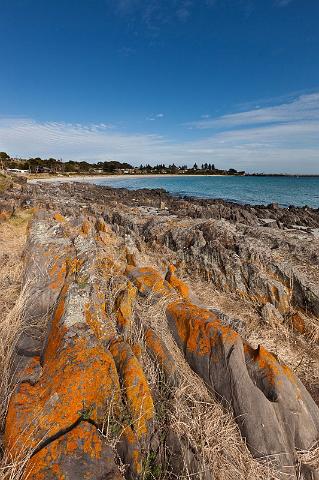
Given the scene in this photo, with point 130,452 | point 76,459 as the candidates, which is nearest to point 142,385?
point 130,452

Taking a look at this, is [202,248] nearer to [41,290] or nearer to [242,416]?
[41,290]

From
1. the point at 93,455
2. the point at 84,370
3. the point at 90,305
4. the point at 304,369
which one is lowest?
the point at 304,369

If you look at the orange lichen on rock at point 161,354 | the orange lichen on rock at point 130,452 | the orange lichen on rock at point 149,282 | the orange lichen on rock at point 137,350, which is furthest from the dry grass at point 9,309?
the orange lichen on rock at point 149,282

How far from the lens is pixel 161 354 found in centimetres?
405

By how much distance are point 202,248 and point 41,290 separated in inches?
232

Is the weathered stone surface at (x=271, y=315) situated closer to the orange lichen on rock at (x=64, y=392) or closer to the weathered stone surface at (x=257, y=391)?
the weathered stone surface at (x=257, y=391)

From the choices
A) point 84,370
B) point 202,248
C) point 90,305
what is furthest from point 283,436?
point 202,248

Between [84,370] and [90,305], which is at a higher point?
[90,305]

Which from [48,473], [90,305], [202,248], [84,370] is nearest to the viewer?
[48,473]

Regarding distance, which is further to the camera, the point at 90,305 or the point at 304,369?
the point at 304,369

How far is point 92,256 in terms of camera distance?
603cm

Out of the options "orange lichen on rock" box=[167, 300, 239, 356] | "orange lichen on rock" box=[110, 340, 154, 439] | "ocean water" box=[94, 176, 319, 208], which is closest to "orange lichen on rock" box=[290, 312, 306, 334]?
"orange lichen on rock" box=[167, 300, 239, 356]

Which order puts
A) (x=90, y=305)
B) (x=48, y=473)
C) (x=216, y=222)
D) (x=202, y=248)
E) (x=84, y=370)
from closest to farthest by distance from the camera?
(x=48, y=473) → (x=84, y=370) → (x=90, y=305) → (x=202, y=248) → (x=216, y=222)

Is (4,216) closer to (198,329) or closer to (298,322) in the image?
(198,329)
